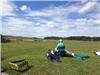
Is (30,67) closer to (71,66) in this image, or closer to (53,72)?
(53,72)

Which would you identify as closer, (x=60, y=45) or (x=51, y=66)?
(x=51, y=66)

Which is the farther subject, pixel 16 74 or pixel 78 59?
pixel 78 59

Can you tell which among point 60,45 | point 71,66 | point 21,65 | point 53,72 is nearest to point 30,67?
point 21,65

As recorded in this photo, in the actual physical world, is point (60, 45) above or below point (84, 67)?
above

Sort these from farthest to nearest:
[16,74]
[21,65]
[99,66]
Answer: [99,66] < [21,65] < [16,74]

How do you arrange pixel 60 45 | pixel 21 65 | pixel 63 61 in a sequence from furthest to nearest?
pixel 60 45, pixel 63 61, pixel 21 65

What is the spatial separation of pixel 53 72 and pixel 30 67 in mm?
2137

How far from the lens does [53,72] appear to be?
1636 centimetres

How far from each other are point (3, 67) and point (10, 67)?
2.00ft

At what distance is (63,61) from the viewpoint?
1975cm

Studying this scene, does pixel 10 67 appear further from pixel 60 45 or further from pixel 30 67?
pixel 60 45

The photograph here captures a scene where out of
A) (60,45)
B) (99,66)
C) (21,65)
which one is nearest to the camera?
(21,65)

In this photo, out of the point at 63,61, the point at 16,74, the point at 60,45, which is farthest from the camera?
the point at 60,45

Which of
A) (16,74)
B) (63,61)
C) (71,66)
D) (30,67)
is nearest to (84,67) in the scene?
(71,66)
